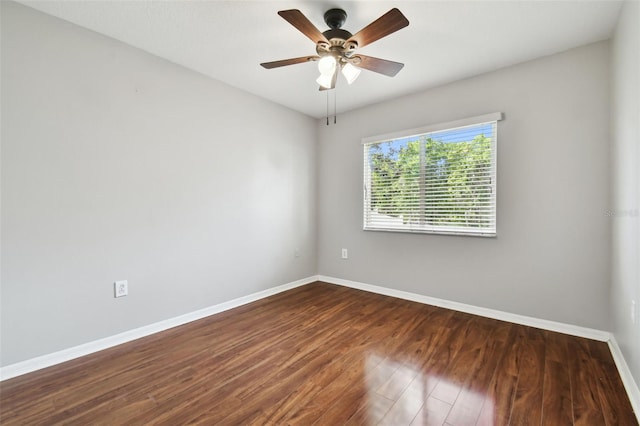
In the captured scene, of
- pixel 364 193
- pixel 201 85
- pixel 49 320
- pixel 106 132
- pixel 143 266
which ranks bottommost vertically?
pixel 49 320

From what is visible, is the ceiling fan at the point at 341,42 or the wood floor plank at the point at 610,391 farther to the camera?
the ceiling fan at the point at 341,42

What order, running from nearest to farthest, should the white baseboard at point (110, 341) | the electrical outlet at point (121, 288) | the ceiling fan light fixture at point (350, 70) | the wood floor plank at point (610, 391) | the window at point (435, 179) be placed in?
the wood floor plank at point (610, 391)
the white baseboard at point (110, 341)
the ceiling fan light fixture at point (350, 70)
the electrical outlet at point (121, 288)
the window at point (435, 179)

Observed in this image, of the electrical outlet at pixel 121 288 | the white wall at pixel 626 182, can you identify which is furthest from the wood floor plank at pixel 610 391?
the electrical outlet at pixel 121 288

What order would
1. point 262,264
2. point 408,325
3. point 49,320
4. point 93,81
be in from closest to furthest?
point 49,320, point 93,81, point 408,325, point 262,264

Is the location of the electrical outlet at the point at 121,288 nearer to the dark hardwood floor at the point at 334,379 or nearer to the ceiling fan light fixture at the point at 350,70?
the dark hardwood floor at the point at 334,379

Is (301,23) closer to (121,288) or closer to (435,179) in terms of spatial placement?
(435,179)

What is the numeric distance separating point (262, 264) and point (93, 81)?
7.78 feet

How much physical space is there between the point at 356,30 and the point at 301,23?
72 centimetres

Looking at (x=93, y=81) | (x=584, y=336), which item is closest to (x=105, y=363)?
(x=93, y=81)

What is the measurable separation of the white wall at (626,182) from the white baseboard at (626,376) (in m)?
0.05

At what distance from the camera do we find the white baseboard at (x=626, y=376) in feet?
4.98

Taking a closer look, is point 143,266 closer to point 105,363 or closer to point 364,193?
point 105,363

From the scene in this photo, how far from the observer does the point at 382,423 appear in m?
1.43

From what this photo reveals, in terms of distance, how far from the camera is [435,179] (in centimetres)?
316
